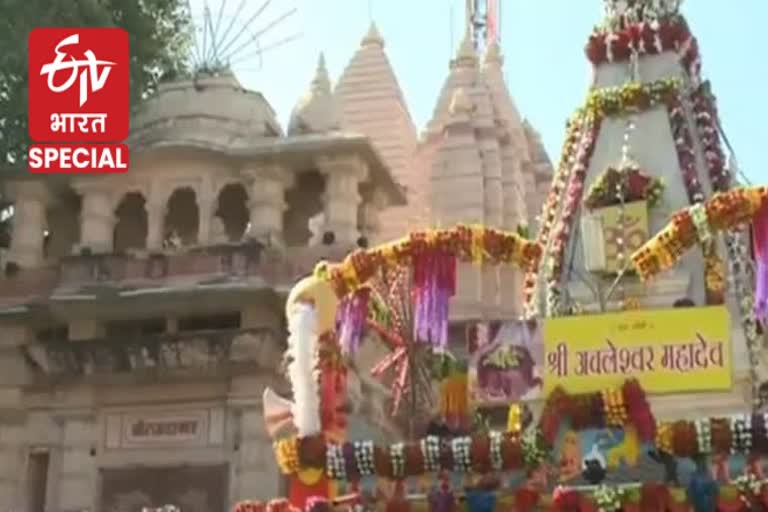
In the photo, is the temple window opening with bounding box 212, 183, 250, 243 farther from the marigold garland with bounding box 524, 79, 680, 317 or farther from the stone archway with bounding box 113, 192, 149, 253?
the marigold garland with bounding box 524, 79, 680, 317

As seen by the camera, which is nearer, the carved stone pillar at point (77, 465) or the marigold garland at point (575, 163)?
the marigold garland at point (575, 163)

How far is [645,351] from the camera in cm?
1293

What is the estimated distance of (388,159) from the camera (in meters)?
31.3

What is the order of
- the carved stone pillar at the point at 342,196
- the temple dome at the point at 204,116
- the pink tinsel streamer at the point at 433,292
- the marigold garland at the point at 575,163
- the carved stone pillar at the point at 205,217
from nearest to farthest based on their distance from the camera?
1. the pink tinsel streamer at the point at 433,292
2. the marigold garland at the point at 575,163
3. the carved stone pillar at the point at 342,196
4. the carved stone pillar at the point at 205,217
5. the temple dome at the point at 204,116

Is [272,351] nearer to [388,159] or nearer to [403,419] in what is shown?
[403,419]

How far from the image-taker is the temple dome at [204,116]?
79.7 feet

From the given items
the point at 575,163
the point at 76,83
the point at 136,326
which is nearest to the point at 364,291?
the point at 575,163

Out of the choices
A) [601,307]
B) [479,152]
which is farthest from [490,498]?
[479,152]

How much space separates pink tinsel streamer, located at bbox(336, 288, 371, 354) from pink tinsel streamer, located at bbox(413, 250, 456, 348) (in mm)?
576

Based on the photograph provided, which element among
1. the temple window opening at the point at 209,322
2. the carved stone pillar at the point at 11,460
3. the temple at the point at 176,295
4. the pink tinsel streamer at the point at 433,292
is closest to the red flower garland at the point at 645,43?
the pink tinsel streamer at the point at 433,292

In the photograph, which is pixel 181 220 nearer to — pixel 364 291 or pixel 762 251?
pixel 364 291

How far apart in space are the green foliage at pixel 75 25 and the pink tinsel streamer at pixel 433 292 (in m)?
10.7

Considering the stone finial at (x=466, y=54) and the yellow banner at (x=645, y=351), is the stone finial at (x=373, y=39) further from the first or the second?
the yellow banner at (x=645, y=351)

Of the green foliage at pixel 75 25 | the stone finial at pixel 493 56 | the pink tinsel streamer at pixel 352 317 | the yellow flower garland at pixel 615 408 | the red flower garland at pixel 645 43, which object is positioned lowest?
the yellow flower garland at pixel 615 408
